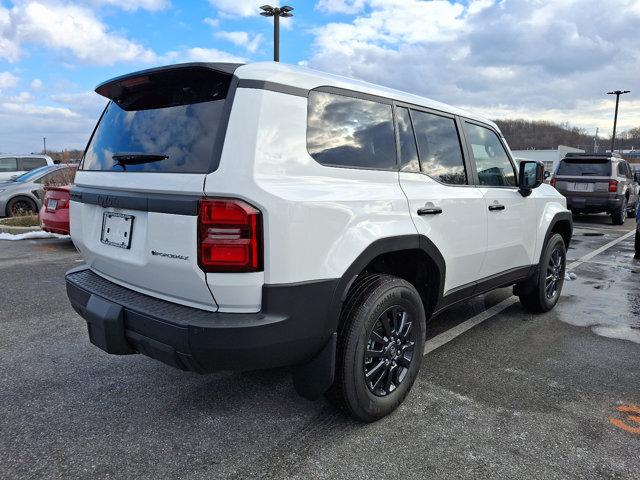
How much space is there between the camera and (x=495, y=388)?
10.5 feet

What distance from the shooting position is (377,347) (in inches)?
109

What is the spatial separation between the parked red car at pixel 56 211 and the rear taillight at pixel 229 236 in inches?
245

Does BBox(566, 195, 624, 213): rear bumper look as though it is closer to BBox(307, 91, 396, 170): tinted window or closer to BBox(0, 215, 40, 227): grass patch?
BBox(307, 91, 396, 170): tinted window

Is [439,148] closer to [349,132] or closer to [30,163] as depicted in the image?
[349,132]

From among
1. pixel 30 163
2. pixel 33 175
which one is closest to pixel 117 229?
pixel 33 175

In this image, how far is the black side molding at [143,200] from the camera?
2191 millimetres

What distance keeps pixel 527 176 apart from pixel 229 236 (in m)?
3.09

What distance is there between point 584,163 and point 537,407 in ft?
38.9

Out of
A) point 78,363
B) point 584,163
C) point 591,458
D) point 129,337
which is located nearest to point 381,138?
point 129,337

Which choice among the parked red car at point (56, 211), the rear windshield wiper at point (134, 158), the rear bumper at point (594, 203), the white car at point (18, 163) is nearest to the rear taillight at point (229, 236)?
the rear windshield wiper at point (134, 158)

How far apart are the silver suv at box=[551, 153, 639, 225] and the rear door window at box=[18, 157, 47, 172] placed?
49.4ft

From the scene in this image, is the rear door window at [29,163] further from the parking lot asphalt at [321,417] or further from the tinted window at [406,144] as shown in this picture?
the tinted window at [406,144]

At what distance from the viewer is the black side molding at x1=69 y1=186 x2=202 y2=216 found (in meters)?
2.19

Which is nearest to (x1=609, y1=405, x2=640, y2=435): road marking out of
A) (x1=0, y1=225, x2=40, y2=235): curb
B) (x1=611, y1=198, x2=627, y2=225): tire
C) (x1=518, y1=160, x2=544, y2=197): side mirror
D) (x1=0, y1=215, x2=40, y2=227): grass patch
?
(x1=518, y1=160, x2=544, y2=197): side mirror
